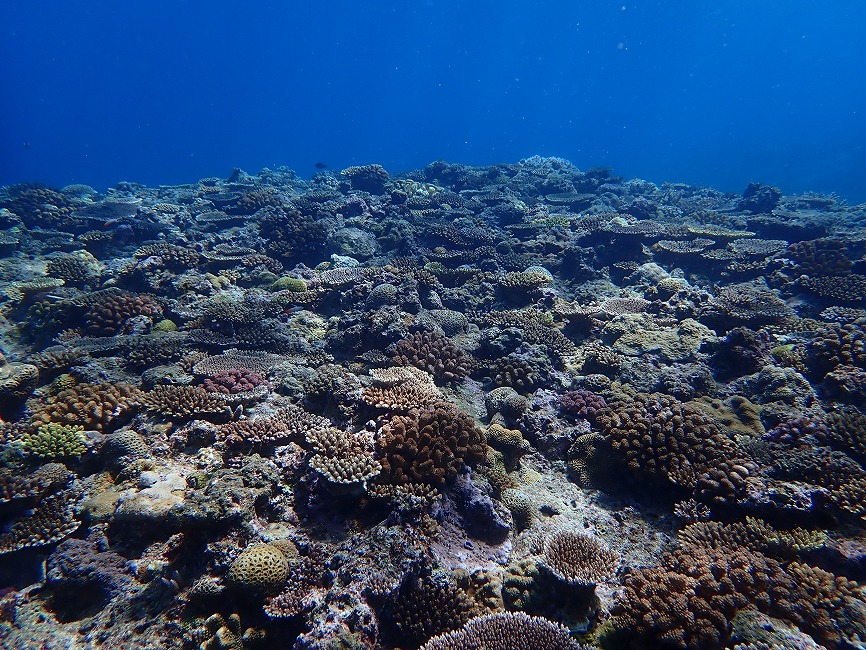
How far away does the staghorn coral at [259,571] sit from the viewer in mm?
4168

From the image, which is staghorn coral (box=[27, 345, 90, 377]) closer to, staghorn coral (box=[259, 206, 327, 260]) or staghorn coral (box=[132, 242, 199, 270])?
staghorn coral (box=[132, 242, 199, 270])

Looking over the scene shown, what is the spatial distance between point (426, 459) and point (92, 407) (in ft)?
17.3

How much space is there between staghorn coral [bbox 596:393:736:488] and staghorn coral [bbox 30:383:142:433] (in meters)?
7.82

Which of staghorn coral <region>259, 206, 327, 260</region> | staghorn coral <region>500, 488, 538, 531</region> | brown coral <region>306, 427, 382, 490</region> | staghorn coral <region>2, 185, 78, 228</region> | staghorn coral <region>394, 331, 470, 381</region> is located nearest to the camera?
brown coral <region>306, 427, 382, 490</region>

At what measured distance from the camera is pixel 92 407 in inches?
240

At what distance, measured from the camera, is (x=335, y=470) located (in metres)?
5.13

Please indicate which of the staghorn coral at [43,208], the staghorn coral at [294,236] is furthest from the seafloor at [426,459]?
the staghorn coral at [43,208]

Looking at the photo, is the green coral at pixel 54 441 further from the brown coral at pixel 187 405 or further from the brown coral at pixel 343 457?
the brown coral at pixel 343 457

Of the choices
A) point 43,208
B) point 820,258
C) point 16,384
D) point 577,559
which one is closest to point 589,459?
point 577,559

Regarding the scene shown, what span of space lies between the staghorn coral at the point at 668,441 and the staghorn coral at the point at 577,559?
1641 mm

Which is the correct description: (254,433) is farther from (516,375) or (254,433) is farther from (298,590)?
(516,375)

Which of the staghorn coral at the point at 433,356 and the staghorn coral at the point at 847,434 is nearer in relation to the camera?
the staghorn coral at the point at 847,434

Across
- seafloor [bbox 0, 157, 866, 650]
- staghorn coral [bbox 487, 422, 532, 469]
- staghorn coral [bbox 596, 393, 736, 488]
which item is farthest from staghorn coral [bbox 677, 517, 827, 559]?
staghorn coral [bbox 487, 422, 532, 469]

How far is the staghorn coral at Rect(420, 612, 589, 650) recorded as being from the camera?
379 centimetres
